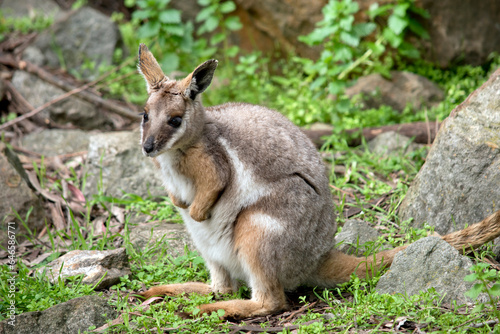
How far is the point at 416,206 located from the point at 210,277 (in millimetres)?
1983

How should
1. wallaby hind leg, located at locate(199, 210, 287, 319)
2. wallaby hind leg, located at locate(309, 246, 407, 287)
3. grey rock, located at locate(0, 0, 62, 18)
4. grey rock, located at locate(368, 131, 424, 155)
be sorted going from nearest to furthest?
wallaby hind leg, located at locate(199, 210, 287, 319)
wallaby hind leg, located at locate(309, 246, 407, 287)
grey rock, located at locate(368, 131, 424, 155)
grey rock, located at locate(0, 0, 62, 18)

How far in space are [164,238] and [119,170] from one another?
4.46ft

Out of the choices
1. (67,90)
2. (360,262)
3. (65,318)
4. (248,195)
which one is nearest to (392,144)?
(360,262)

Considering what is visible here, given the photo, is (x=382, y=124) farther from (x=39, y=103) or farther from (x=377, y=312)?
(x=39, y=103)

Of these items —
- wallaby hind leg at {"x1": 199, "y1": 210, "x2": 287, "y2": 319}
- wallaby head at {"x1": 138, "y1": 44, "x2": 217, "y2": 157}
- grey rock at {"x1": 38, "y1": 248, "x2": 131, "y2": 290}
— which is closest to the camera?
wallaby head at {"x1": 138, "y1": 44, "x2": 217, "y2": 157}

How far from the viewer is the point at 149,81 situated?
4062mm

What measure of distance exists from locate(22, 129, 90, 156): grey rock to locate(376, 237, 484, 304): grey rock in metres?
4.68

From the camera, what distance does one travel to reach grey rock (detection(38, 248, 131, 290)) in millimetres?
4254

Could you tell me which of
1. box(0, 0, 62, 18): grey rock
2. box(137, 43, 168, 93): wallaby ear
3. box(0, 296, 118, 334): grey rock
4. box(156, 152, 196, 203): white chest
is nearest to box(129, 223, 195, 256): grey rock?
box(156, 152, 196, 203): white chest

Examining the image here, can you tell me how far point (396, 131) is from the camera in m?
6.29

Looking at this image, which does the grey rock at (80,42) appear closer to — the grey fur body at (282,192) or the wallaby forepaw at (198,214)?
the grey fur body at (282,192)

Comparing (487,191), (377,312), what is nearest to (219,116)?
(377,312)

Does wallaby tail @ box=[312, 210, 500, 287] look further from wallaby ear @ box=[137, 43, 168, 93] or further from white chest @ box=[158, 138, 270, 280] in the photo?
wallaby ear @ box=[137, 43, 168, 93]

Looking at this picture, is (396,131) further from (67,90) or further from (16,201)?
(67,90)
